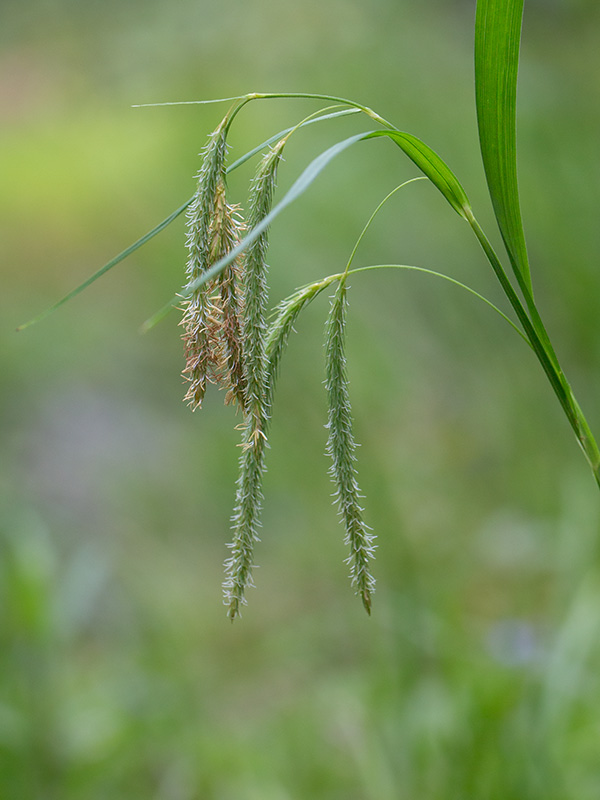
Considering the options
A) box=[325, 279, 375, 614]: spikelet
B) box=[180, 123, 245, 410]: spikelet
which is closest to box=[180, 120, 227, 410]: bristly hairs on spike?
box=[180, 123, 245, 410]: spikelet

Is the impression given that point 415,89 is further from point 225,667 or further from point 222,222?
point 222,222

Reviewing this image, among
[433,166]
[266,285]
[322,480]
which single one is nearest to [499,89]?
[433,166]

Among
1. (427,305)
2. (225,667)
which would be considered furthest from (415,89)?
(225,667)

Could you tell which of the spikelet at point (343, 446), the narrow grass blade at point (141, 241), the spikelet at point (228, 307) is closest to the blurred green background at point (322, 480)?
the spikelet at point (343, 446)

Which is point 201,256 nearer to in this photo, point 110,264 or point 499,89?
point 110,264

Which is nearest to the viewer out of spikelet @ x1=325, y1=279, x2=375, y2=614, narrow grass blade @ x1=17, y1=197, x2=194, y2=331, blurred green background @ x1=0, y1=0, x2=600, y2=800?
narrow grass blade @ x1=17, y1=197, x2=194, y2=331

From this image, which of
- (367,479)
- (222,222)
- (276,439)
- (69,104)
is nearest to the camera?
(222,222)

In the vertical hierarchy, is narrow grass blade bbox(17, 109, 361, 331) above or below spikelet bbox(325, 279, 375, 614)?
above

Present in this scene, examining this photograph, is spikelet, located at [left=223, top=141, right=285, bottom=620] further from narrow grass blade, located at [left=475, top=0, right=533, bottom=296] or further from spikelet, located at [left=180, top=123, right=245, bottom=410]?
narrow grass blade, located at [left=475, top=0, right=533, bottom=296]
